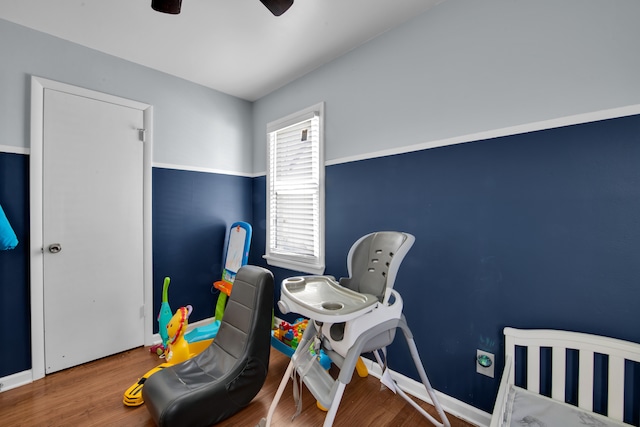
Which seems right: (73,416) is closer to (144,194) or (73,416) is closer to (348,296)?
(144,194)

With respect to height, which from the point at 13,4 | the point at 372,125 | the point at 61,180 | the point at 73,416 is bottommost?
the point at 73,416

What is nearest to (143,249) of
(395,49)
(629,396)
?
(395,49)

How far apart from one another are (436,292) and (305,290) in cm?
88

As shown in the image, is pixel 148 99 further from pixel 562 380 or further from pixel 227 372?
pixel 562 380

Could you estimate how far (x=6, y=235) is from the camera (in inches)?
72.1

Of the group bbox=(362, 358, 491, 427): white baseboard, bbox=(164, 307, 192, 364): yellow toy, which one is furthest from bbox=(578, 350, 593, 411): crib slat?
bbox=(164, 307, 192, 364): yellow toy

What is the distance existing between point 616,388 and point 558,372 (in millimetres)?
193

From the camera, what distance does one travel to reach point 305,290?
1.58 m

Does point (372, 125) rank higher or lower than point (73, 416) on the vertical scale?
higher

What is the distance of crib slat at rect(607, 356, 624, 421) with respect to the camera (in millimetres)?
1199

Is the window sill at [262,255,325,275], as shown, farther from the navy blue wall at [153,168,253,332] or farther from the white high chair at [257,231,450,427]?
the white high chair at [257,231,450,427]

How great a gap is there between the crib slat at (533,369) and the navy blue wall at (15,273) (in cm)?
331

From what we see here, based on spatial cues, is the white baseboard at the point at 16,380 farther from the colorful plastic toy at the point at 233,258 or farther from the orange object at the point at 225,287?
the orange object at the point at 225,287

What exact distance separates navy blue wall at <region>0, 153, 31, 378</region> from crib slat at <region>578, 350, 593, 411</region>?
3.49 m
